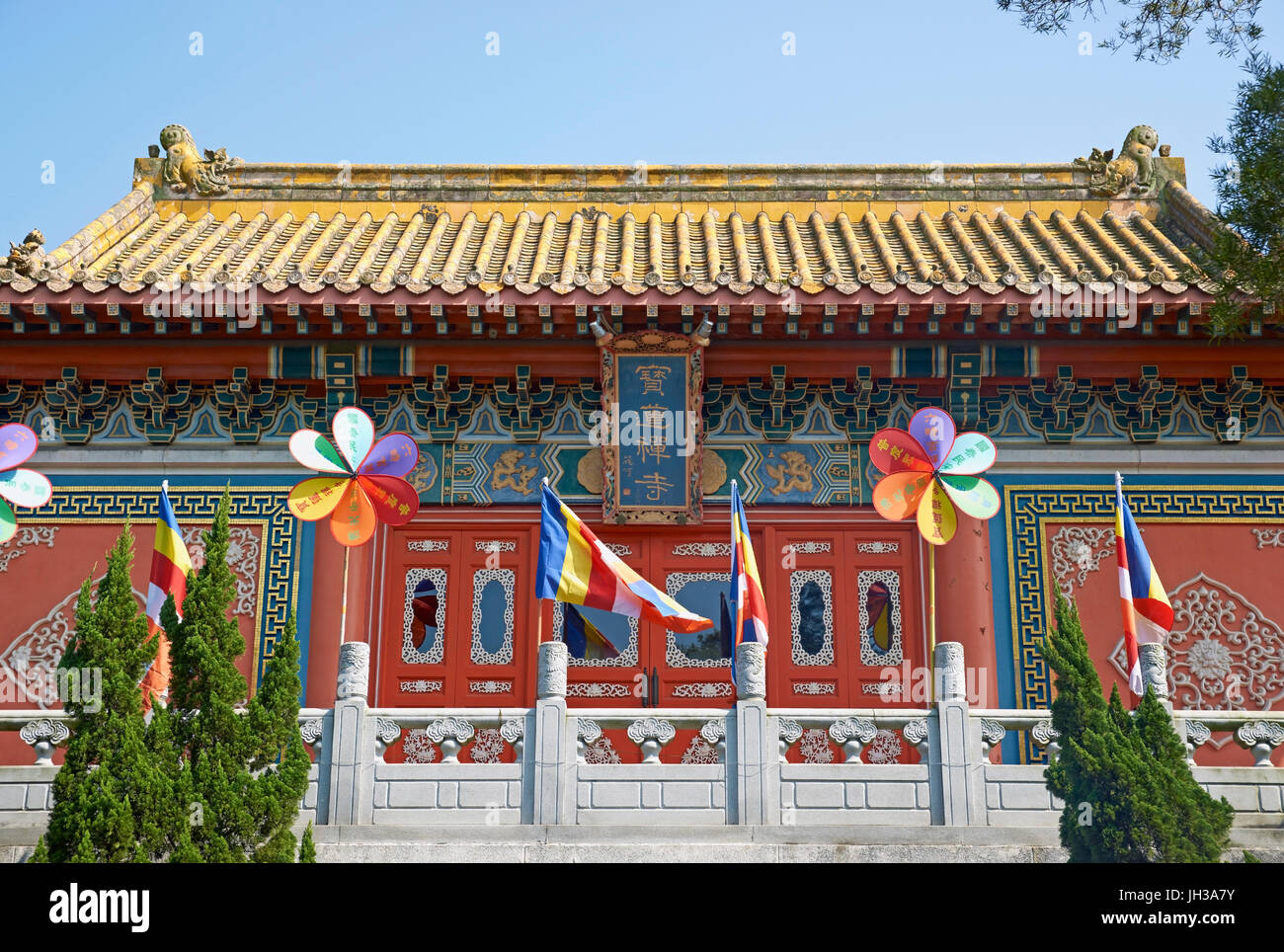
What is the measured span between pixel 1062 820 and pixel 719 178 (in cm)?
864

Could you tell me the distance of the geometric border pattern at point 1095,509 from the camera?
11.3 metres

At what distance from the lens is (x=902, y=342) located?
11.4 m

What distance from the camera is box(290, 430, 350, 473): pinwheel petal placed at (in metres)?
9.97

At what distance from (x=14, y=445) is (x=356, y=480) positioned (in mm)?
2305

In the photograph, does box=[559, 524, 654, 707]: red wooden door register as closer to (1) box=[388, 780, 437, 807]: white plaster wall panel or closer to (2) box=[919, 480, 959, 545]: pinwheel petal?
(2) box=[919, 480, 959, 545]: pinwheel petal

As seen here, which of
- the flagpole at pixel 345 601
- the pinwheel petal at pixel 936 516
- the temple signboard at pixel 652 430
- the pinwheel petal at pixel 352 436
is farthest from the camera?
the temple signboard at pixel 652 430

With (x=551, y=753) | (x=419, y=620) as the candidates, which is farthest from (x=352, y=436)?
(x=551, y=753)

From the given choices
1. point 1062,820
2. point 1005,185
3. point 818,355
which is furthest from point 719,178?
point 1062,820

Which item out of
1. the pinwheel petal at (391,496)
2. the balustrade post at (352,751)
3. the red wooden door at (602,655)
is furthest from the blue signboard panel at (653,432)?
the balustrade post at (352,751)

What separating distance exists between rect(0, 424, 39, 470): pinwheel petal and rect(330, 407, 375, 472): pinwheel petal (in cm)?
207

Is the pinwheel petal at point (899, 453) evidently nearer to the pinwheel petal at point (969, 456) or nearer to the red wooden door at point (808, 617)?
the pinwheel petal at point (969, 456)

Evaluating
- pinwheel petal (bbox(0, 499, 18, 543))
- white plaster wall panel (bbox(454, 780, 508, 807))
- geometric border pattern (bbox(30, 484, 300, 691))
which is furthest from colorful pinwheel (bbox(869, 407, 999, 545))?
pinwheel petal (bbox(0, 499, 18, 543))

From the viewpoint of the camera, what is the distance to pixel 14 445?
10.2 metres
